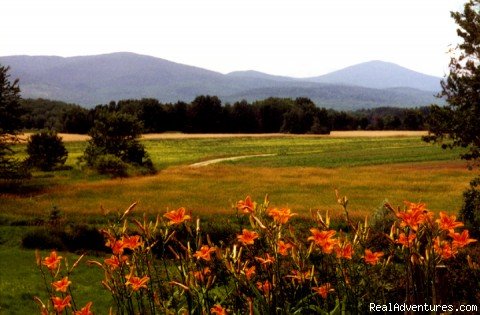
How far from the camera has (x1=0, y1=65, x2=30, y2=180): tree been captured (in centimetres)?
4094

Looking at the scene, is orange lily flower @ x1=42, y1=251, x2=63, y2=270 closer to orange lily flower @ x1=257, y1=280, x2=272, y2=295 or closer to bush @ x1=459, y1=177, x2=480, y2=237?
orange lily flower @ x1=257, y1=280, x2=272, y2=295

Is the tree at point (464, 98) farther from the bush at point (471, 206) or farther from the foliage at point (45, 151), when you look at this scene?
the foliage at point (45, 151)

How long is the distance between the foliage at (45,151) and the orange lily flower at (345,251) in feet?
189

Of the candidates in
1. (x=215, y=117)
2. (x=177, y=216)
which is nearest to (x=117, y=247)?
(x=177, y=216)

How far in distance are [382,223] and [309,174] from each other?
103ft

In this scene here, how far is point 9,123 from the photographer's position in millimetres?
41719

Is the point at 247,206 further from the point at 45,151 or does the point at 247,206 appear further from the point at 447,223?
the point at 45,151

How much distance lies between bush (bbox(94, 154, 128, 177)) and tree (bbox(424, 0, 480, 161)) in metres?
35.2

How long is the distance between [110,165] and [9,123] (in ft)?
39.1

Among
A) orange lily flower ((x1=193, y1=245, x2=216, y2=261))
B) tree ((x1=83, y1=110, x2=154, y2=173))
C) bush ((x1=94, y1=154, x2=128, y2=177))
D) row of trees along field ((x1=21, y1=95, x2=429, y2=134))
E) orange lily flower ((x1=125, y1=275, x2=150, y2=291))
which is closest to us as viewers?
orange lily flower ((x1=125, y1=275, x2=150, y2=291))

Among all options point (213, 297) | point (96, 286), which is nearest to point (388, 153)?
point (96, 286)

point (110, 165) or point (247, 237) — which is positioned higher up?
point (247, 237)

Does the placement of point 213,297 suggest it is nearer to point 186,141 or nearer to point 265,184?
point 265,184

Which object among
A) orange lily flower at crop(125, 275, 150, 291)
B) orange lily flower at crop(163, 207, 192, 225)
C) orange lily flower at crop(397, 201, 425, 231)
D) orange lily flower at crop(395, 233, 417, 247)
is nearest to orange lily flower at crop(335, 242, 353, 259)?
orange lily flower at crop(395, 233, 417, 247)
